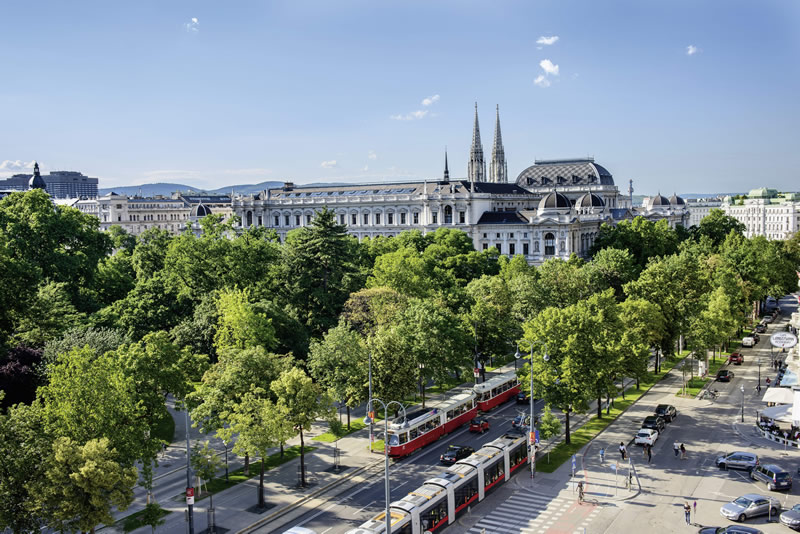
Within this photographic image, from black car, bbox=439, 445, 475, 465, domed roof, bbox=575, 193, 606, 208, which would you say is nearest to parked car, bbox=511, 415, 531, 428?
black car, bbox=439, 445, 475, 465

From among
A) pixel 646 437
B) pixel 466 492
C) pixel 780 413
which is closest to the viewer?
pixel 466 492

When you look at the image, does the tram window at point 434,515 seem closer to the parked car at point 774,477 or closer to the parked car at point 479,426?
the parked car at point 479,426

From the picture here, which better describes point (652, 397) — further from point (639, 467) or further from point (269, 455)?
point (269, 455)

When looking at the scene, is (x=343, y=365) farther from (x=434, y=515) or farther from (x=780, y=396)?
(x=780, y=396)

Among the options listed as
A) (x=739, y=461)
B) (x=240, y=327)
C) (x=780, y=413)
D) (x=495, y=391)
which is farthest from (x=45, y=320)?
(x=780, y=413)

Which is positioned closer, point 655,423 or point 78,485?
point 78,485

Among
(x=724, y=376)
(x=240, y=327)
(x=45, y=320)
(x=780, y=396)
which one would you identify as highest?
(x=45, y=320)

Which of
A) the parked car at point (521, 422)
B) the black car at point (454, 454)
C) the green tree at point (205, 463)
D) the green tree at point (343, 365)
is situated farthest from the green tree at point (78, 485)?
the parked car at point (521, 422)
